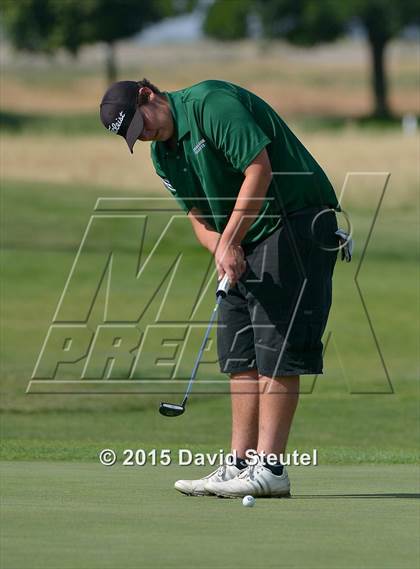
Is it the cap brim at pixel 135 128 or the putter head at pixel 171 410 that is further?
the putter head at pixel 171 410

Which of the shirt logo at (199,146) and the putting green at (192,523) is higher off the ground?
the shirt logo at (199,146)

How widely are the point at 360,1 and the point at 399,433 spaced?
58.5 meters

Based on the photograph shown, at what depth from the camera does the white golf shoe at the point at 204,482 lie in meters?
6.57

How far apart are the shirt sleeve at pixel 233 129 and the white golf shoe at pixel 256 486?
1299 mm

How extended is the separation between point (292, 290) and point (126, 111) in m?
1.06

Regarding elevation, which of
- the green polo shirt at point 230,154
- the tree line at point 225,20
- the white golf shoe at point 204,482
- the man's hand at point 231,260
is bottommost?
the tree line at point 225,20

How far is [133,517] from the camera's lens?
566 cm

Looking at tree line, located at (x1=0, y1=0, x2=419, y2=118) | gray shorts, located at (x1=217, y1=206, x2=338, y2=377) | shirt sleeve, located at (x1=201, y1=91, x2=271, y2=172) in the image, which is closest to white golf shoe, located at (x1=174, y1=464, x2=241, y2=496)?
gray shorts, located at (x1=217, y1=206, x2=338, y2=377)

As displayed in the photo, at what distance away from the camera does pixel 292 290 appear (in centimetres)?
680

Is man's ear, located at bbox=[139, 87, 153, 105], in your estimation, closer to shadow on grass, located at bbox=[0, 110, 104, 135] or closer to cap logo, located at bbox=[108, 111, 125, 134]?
cap logo, located at bbox=[108, 111, 125, 134]

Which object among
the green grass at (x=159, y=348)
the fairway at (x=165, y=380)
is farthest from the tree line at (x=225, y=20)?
the green grass at (x=159, y=348)

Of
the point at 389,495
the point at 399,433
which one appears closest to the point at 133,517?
the point at 389,495

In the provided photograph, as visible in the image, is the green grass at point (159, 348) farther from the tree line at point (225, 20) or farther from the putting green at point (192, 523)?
the tree line at point (225, 20)

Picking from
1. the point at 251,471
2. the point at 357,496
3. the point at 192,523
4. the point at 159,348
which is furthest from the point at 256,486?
the point at 159,348
